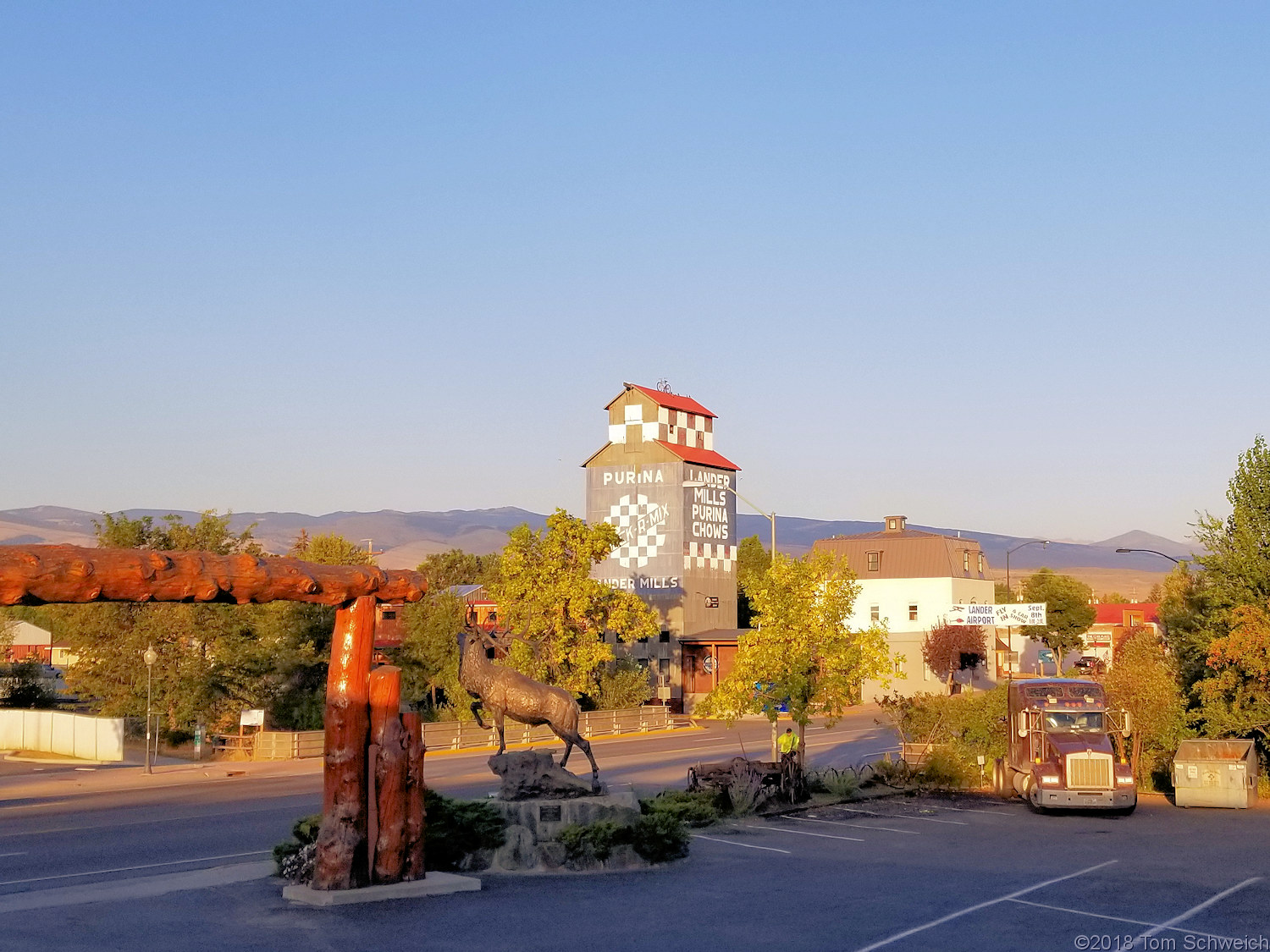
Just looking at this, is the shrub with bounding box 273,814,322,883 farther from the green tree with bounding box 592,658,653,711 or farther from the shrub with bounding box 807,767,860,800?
the green tree with bounding box 592,658,653,711

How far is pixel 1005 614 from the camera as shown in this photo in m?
66.9

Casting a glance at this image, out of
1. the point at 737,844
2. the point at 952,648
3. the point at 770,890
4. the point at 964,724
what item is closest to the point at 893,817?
the point at 737,844

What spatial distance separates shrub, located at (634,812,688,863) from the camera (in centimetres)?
1852

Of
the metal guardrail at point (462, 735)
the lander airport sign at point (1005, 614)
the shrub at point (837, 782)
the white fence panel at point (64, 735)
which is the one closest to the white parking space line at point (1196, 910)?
the shrub at point (837, 782)

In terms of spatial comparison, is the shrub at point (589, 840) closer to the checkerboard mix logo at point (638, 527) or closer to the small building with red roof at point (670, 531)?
the small building with red roof at point (670, 531)

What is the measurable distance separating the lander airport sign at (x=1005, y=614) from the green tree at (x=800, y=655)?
40.4 metres

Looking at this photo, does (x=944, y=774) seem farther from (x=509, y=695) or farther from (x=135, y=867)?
(x=135, y=867)

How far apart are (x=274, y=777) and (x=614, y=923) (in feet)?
73.3

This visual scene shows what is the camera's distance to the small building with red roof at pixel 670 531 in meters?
65.0

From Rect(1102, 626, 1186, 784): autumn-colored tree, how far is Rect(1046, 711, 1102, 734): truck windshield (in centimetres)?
332

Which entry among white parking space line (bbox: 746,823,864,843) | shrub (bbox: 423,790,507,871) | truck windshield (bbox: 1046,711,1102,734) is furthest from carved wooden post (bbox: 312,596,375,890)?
truck windshield (bbox: 1046,711,1102,734)

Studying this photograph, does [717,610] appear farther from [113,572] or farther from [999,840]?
[113,572]

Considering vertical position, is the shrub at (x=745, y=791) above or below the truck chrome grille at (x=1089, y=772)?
below

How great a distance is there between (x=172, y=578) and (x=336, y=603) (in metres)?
2.38
